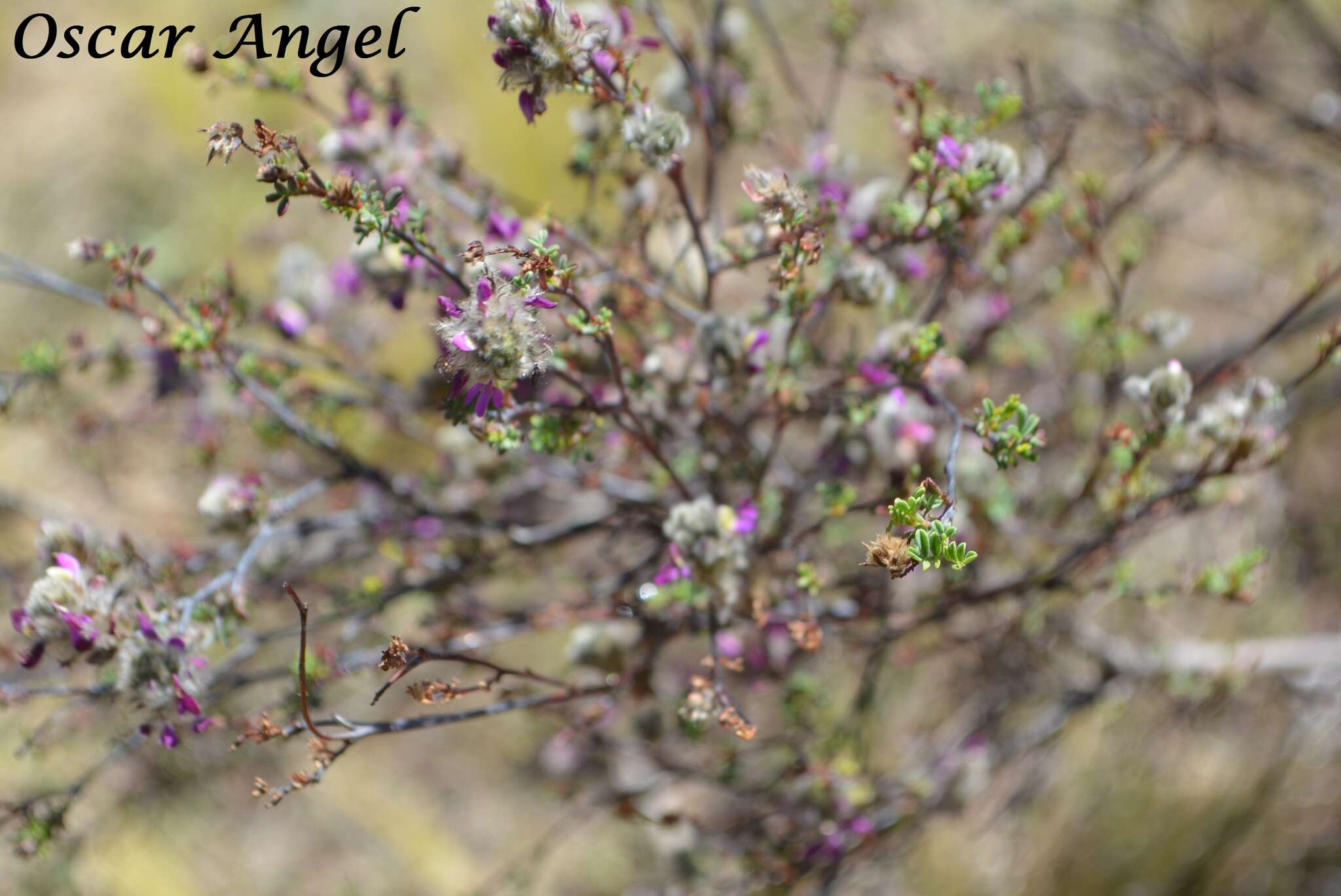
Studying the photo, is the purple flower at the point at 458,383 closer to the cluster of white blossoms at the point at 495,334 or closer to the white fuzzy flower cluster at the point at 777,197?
the cluster of white blossoms at the point at 495,334

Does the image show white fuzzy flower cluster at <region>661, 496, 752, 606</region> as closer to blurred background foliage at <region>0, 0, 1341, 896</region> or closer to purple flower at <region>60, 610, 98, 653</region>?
purple flower at <region>60, 610, 98, 653</region>

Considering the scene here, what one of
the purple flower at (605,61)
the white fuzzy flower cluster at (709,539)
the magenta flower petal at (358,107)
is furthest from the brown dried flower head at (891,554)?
the magenta flower petal at (358,107)

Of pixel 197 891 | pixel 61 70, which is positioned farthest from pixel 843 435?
pixel 61 70

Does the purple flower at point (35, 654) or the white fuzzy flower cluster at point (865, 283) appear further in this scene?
the white fuzzy flower cluster at point (865, 283)

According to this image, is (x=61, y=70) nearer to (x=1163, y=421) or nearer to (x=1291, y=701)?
(x=1163, y=421)

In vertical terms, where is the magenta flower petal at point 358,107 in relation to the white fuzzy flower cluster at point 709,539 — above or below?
above

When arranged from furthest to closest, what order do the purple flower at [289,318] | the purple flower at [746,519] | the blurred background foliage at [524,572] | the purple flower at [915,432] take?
the blurred background foliage at [524,572], the purple flower at [289,318], the purple flower at [915,432], the purple flower at [746,519]
